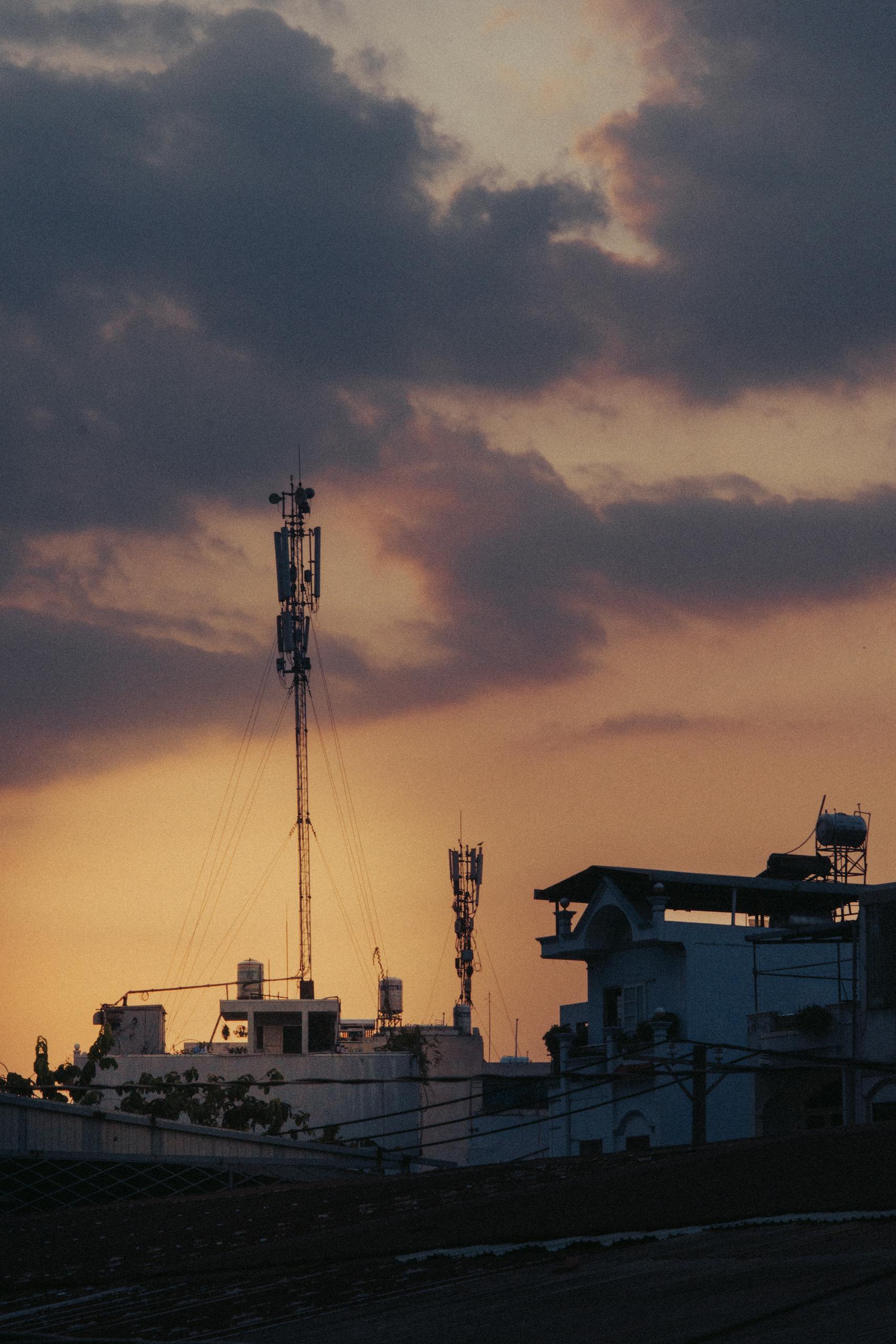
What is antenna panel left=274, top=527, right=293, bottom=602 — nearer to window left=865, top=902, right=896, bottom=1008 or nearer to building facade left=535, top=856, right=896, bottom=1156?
building facade left=535, top=856, right=896, bottom=1156

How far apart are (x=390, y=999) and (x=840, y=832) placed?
3749 centimetres

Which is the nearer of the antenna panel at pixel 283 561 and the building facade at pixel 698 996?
the building facade at pixel 698 996

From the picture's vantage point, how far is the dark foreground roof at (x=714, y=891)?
2048 inches

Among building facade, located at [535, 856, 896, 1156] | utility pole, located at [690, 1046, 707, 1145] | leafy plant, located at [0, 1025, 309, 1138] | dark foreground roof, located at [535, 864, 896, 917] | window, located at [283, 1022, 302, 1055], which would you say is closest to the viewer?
utility pole, located at [690, 1046, 707, 1145]

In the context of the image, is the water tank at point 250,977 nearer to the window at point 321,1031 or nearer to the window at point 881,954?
the window at point 321,1031

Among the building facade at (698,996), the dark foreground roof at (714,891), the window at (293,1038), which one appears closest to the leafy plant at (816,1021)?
the building facade at (698,996)

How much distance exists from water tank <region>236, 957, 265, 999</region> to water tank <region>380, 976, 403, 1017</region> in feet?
22.8

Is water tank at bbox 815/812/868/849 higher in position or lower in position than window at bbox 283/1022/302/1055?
higher

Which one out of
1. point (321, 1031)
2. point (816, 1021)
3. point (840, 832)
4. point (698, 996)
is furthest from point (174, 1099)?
point (321, 1031)

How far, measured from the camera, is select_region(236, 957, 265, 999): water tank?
85.2m

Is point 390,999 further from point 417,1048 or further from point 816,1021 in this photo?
point 816,1021

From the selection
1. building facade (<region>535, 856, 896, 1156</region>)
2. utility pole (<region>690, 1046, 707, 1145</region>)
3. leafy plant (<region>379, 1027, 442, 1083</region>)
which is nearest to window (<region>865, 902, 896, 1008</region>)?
building facade (<region>535, 856, 896, 1156</region>)

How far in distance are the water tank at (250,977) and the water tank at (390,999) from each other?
22.8 ft

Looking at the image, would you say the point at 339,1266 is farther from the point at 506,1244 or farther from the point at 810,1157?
the point at 810,1157
